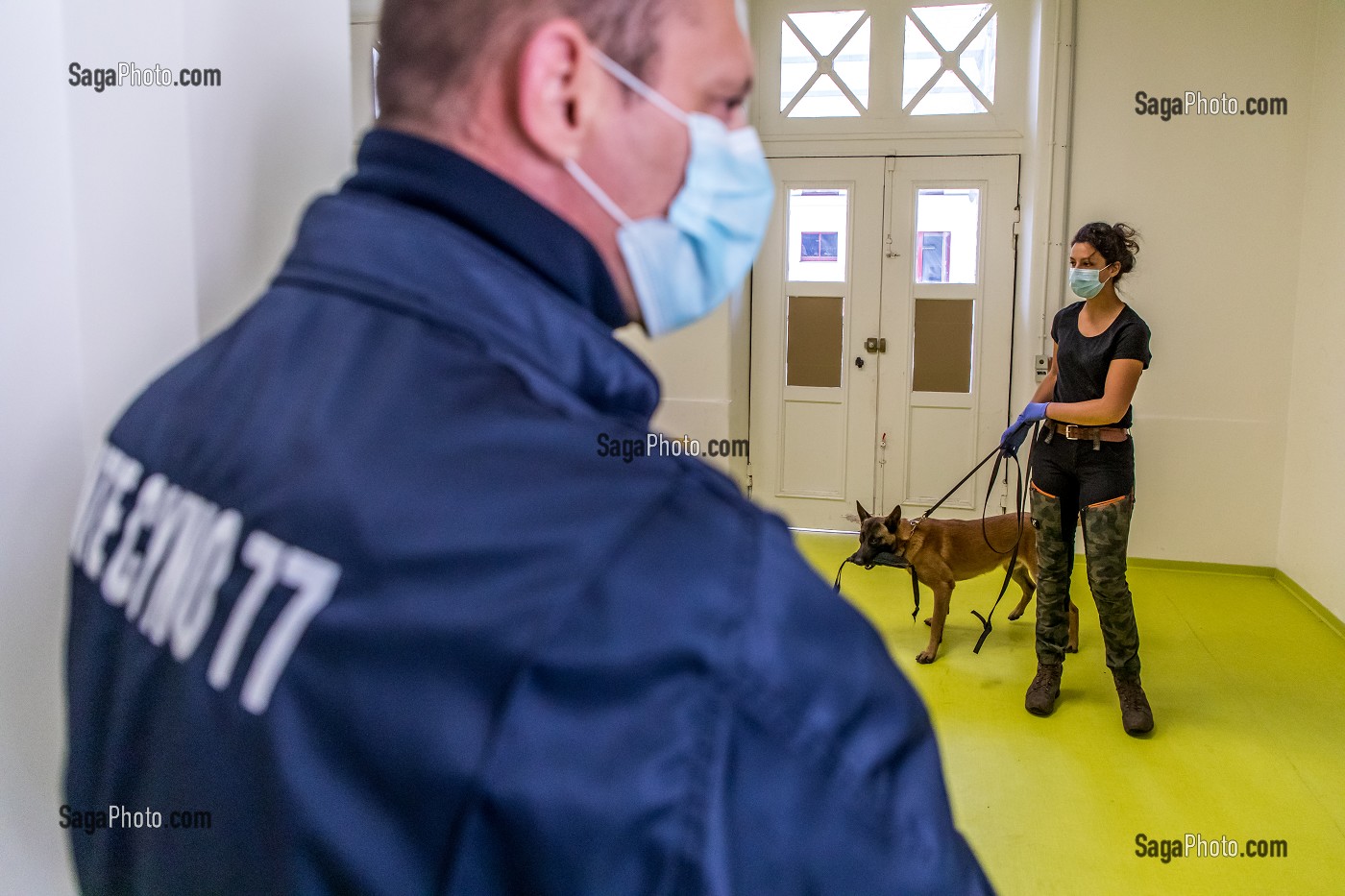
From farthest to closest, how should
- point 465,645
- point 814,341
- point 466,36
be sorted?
1. point 814,341
2. point 466,36
3. point 465,645

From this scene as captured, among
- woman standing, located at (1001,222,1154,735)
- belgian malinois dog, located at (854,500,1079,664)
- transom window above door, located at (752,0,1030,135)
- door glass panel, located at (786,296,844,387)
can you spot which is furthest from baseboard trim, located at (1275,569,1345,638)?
transom window above door, located at (752,0,1030,135)

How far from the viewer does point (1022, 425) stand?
152 inches

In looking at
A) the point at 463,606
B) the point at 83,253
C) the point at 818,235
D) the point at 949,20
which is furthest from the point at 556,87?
the point at 949,20

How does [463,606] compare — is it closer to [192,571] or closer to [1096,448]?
[192,571]

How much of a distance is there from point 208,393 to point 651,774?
39cm

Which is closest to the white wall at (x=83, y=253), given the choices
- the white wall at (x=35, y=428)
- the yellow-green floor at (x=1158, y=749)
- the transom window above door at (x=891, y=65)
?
the white wall at (x=35, y=428)

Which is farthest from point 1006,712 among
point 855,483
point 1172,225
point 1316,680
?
point 1172,225

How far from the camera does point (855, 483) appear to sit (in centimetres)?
657

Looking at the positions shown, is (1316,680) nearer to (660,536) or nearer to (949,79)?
(949,79)

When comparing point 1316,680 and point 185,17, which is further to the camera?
point 1316,680

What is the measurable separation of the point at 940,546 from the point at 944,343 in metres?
2.16

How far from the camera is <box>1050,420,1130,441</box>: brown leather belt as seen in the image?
359cm

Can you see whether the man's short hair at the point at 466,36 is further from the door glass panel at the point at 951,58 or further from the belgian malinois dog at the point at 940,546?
the door glass panel at the point at 951,58

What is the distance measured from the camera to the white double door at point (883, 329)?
6.18 metres
